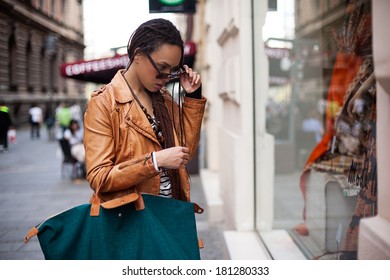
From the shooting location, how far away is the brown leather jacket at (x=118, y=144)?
2.23 meters

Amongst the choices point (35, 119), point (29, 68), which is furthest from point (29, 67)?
point (35, 119)

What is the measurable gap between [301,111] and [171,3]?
28.7 feet

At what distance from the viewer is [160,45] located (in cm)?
235

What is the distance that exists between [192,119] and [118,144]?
15.3 inches

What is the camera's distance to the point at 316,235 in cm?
466

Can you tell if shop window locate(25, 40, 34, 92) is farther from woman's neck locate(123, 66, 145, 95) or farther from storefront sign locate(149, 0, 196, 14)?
woman's neck locate(123, 66, 145, 95)

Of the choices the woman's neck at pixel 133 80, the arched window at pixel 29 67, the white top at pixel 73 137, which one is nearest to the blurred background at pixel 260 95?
the arched window at pixel 29 67

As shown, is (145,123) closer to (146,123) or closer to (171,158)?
(146,123)

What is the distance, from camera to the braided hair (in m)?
2.35

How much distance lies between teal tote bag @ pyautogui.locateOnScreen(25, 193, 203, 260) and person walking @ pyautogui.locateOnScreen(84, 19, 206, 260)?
8 centimetres

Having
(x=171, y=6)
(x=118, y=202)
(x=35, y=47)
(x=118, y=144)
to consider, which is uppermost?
(x=171, y=6)

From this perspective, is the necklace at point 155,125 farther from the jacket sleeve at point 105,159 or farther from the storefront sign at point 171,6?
the storefront sign at point 171,6

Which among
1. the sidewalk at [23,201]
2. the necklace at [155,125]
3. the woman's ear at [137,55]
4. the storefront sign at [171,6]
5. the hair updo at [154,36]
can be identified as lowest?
the sidewalk at [23,201]

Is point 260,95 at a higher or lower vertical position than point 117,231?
higher
